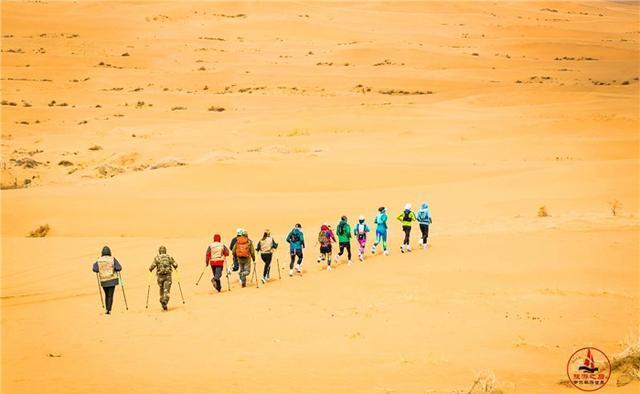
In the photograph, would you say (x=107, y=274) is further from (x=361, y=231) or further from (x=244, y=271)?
(x=361, y=231)

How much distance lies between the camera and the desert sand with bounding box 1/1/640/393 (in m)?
10.3

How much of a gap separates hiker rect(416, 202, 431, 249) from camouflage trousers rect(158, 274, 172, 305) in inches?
255

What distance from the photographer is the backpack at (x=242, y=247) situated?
15.8 metres

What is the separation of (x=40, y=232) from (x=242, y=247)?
8.80m

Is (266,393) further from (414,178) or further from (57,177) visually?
(57,177)

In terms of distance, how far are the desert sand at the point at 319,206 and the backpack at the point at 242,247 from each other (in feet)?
2.36

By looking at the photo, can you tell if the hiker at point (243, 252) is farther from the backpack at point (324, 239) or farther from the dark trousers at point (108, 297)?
the dark trousers at point (108, 297)

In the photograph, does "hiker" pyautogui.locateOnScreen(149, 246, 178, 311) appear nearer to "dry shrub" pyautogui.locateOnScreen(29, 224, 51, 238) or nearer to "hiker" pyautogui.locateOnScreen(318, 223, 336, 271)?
"hiker" pyautogui.locateOnScreen(318, 223, 336, 271)

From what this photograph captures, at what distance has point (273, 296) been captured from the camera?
1455cm

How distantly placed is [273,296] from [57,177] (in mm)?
18649

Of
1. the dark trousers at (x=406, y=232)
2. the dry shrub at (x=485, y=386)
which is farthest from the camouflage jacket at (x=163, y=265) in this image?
the dry shrub at (x=485, y=386)

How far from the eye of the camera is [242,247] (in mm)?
15805

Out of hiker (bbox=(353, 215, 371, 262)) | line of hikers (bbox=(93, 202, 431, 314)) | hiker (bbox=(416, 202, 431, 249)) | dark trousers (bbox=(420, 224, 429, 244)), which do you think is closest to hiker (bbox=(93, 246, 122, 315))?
line of hikers (bbox=(93, 202, 431, 314))

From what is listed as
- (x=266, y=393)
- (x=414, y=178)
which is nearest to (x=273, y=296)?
(x=266, y=393)
